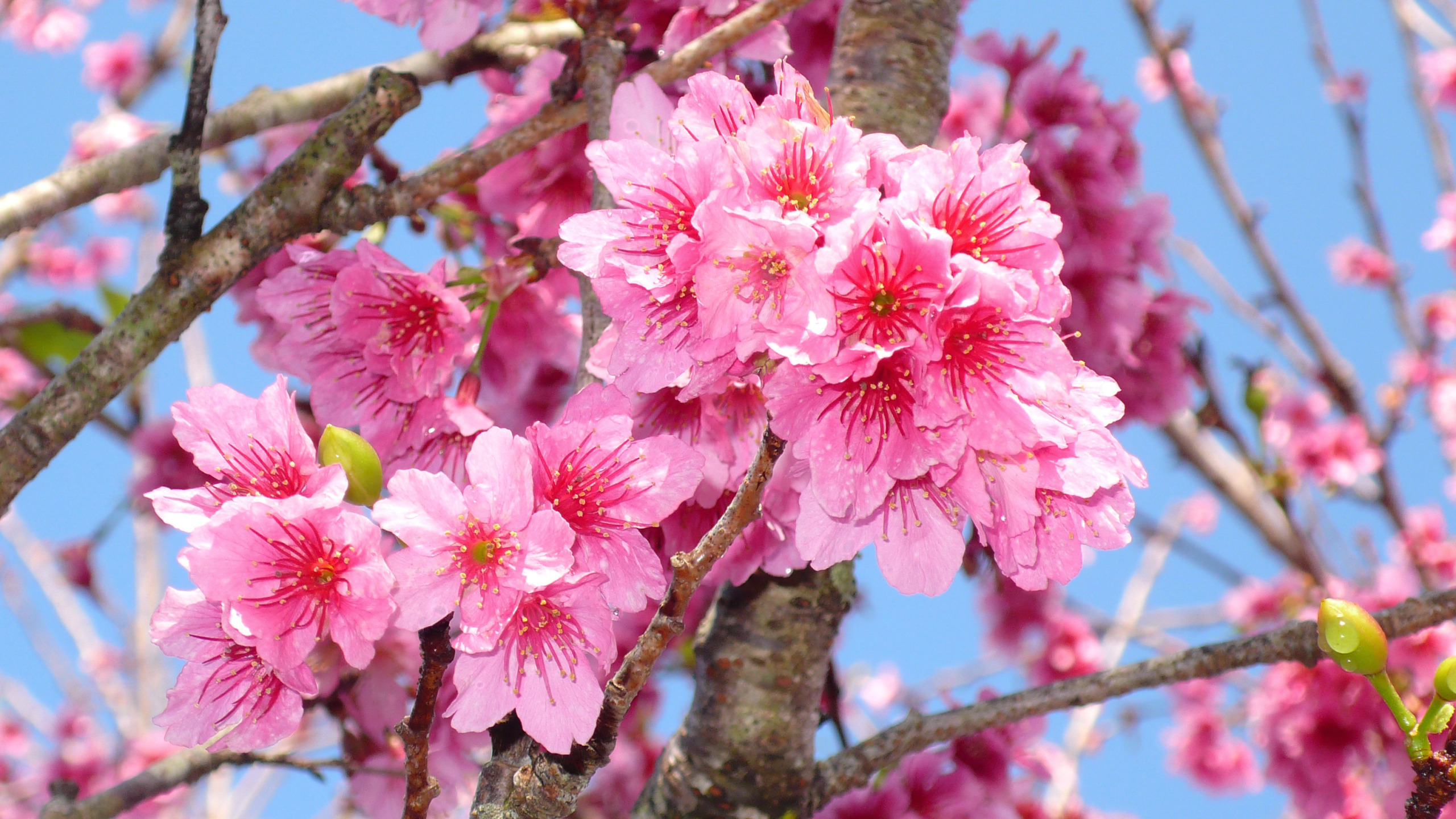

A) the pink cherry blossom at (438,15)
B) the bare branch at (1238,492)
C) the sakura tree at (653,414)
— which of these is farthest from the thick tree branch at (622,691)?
the bare branch at (1238,492)

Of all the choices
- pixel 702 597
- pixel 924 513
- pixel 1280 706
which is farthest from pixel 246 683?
pixel 1280 706

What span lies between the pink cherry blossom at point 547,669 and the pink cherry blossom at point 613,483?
37 millimetres

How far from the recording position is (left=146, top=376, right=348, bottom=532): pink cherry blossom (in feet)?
3.09

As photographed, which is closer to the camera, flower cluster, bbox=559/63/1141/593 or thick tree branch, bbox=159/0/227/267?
flower cluster, bbox=559/63/1141/593

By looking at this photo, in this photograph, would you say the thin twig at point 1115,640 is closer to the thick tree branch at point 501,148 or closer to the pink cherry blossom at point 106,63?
the thick tree branch at point 501,148

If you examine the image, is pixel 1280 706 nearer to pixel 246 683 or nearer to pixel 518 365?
pixel 518 365

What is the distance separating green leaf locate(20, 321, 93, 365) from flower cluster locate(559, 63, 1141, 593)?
5.65 feet

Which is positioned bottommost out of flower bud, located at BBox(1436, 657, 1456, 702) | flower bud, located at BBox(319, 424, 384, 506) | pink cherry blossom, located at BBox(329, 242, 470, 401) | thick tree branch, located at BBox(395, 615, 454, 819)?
flower bud, located at BBox(1436, 657, 1456, 702)

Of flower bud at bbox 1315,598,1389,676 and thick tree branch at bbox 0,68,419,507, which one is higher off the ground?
thick tree branch at bbox 0,68,419,507

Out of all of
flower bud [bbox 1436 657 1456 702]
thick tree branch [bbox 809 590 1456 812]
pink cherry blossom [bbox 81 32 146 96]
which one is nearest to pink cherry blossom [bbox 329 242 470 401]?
thick tree branch [bbox 809 590 1456 812]

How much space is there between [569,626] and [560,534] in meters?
0.14

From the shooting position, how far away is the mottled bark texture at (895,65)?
1534 mm

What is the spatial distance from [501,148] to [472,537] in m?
0.75

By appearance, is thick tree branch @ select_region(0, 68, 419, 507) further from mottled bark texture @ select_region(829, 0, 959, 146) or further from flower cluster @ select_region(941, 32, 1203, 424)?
flower cluster @ select_region(941, 32, 1203, 424)
